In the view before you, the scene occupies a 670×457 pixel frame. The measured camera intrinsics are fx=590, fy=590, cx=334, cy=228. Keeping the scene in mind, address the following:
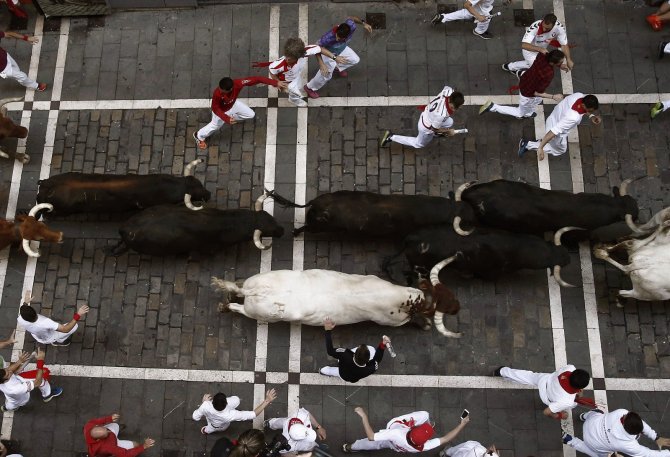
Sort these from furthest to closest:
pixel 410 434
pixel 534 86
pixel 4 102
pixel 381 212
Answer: pixel 4 102
pixel 534 86
pixel 381 212
pixel 410 434

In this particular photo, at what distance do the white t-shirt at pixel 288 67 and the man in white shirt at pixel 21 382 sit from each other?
6454 millimetres

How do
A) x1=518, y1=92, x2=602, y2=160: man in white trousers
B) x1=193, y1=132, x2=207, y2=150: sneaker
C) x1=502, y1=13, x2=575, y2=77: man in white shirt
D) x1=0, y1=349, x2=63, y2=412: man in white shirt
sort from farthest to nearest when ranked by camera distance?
1. x1=193, y1=132, x2=207, y2=150: sneaker
2. x1=502, y1=13, x2=575, y2=77: man in white shirt
3. x1=518, y1=92, x2=602, y2=160: man in white trousers
4. x1=0, y1=349, x2=63, y2=412: man in white shirt

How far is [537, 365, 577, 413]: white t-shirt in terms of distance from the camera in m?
8.96

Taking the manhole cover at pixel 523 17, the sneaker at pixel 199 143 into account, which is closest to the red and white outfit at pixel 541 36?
the manhole cover at pixel 523 17

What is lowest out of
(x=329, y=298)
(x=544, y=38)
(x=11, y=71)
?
(x=329, y=298)

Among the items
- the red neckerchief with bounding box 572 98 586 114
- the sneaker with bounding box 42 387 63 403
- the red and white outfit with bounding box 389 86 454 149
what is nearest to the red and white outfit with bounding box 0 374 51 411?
the sneaker with bounding box 42 387 63 403

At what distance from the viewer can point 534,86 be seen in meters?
10.8

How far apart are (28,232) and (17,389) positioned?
2686 mm

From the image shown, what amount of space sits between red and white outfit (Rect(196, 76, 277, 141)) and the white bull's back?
338 centimetres

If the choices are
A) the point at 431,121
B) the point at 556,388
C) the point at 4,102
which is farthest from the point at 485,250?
the point at 4,102

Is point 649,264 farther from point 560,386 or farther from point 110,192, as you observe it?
point 110,192

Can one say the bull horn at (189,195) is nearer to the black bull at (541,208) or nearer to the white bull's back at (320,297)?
the white bull's back at (320,297)

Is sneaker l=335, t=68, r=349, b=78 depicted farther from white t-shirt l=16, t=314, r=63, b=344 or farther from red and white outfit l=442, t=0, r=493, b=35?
white t-shirt l=16, t=314, r=63, b=344

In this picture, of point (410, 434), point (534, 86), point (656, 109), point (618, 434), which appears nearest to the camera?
point (410, 434)
